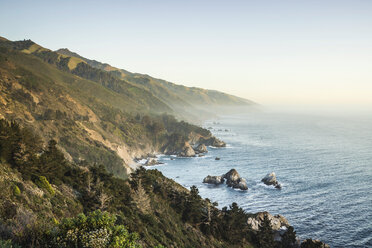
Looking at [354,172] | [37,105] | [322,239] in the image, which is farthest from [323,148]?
[37,105]

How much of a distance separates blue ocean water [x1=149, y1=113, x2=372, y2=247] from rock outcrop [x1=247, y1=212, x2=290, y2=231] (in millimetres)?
3125

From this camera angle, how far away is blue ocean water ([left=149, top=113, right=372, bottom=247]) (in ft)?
190

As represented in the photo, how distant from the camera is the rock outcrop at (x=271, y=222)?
56250mm

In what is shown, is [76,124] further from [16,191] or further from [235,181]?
[16,191]

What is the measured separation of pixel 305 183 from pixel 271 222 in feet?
124

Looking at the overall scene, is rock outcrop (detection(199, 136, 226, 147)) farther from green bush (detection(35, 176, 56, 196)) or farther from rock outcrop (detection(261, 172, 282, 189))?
green bush (detection(35, 176, 56, 196))

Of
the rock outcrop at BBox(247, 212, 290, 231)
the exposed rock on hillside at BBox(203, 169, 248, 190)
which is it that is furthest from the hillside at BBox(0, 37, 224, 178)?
the rock outcrop at BBox(247, 212, 290, 231)

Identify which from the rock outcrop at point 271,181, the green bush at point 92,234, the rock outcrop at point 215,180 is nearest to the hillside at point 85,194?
the green bush at point 92,234

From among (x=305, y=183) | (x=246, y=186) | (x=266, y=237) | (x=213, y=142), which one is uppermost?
(x=213, y=142)

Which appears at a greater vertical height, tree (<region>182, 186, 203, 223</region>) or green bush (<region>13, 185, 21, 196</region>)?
green bush (<region>13, 185, 21, 196</region>)

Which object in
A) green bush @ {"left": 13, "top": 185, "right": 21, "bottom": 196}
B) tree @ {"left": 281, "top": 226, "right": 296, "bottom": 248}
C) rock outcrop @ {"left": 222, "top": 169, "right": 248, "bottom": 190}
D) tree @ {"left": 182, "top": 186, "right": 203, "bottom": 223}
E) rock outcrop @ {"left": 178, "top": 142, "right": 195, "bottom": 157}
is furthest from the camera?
rock outcrop @ {"left": 178, "top": 142, "right": 195, "bottom": 157}

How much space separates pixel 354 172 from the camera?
9650 centimetres

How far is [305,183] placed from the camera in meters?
87.0

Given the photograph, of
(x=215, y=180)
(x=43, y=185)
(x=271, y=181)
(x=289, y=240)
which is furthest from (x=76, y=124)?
(x=289, y=240)
